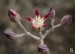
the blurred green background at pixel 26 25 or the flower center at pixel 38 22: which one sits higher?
the blurred green background at pixel 26 25

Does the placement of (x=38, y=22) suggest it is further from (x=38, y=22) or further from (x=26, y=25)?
(x=26, y=25)

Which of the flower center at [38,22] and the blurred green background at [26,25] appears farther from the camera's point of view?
the blurred green background at [26,25]

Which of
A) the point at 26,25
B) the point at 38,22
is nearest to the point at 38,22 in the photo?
the point at 38,22

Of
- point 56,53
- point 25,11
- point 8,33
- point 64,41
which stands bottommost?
point 8,33

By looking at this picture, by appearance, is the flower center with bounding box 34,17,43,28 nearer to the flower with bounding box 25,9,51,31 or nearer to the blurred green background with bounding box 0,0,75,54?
the flower with bounding box 25,9,51,31

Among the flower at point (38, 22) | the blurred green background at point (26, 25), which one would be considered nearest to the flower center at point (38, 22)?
the flower at point (38, 22)

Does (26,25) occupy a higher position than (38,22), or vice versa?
(26,25)

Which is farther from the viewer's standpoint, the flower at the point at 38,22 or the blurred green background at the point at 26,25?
the blurred green background at the point at 26,25

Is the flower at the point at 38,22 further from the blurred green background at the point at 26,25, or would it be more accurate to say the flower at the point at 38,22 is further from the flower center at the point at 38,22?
the blurred green background at the point at 26,25

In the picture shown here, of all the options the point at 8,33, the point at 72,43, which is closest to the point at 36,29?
the point at 8,33

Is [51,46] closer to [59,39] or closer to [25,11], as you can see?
[59,39]

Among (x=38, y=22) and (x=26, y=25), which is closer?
(x=38, y=22)
